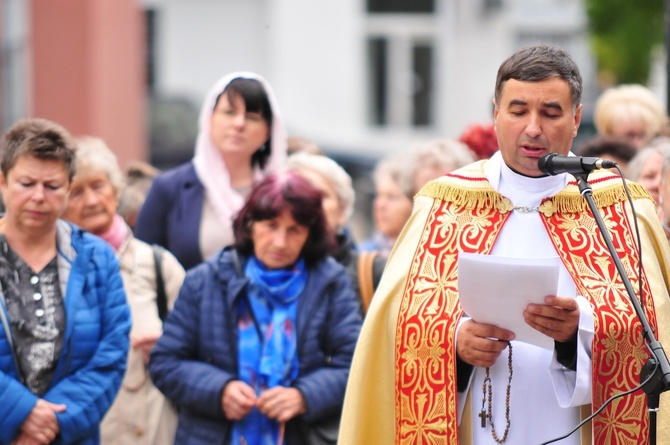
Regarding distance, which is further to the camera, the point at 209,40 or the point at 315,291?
the point at 209,40

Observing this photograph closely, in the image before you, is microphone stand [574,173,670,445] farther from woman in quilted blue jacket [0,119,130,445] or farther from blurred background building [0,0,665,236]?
blurred background building [0,0,665,236]

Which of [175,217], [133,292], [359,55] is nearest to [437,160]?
[175,217]

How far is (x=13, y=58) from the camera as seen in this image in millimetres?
14234

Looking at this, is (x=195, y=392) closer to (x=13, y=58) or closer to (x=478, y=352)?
(x=478, y=352)

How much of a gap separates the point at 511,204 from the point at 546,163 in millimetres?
422

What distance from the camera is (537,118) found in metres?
4.16

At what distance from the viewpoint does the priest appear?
4.19 meters

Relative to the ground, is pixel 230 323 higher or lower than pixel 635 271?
lower

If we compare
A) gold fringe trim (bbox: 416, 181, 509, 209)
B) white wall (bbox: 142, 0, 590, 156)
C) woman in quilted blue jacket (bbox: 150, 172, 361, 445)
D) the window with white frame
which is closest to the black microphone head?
gold fringe trim (bbox: 416, 181, 509, 209)

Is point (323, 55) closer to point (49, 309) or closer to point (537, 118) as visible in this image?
point (49, 309)

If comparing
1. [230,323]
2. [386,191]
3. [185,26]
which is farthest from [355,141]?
[230,323]

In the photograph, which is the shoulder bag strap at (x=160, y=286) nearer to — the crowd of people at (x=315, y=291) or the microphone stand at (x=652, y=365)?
the crowd of people at (x=315, y=291)

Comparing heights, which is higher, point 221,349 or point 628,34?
point 628,34

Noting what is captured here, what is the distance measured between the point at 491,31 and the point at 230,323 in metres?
24.8
